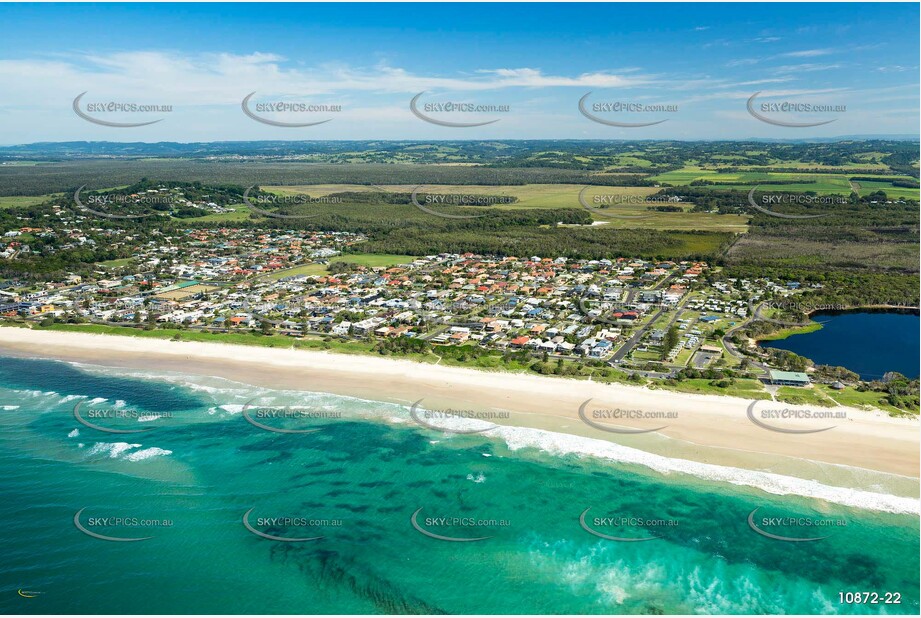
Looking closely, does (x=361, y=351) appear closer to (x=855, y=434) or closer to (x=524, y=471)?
(x=524, y=471)

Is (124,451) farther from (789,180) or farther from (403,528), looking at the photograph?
(789,180)

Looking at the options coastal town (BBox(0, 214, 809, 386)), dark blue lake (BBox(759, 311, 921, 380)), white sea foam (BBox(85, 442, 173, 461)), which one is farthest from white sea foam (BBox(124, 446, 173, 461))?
dark blue lake (BBox(759, 311, 921, 380))

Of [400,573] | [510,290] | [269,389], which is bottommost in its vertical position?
[400,573]

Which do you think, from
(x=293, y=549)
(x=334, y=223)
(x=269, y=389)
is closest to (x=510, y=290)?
(x=269, y=389)

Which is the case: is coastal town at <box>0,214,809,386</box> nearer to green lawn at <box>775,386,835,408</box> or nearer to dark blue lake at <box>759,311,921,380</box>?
green lawn at <box>775,386,835,408</box>

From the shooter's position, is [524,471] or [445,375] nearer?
[524,471]

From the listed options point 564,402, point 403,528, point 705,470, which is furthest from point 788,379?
point 403,528
